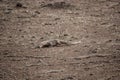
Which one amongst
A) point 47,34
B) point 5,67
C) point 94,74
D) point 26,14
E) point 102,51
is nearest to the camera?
point 94,74

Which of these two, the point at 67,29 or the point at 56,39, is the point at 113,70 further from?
the point at 67,29

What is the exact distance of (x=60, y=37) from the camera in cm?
597

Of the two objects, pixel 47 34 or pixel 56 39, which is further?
pixel 47 34

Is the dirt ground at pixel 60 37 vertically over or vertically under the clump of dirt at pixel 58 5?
under

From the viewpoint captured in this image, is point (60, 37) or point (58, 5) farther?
point (58, 5)

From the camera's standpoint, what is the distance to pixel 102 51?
5094mm

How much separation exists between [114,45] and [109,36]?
57cm

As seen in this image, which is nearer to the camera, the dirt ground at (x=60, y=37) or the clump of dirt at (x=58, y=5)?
the dirt ground at (x=60, y=37)

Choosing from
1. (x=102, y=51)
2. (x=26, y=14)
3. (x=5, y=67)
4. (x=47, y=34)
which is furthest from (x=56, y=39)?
(x=26, y=14)

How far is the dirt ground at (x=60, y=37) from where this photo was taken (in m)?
4.43

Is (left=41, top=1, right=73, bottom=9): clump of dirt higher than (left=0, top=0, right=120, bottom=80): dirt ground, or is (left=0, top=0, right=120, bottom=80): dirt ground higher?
(left=41, top=1, right=73, bottom=9): clump of dirt

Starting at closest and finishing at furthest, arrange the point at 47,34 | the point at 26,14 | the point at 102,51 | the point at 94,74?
the point at 94,74 < the point at 102,51 < the point at 47,34 < the point at 26,14

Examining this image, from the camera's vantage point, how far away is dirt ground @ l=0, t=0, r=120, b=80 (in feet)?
14.5

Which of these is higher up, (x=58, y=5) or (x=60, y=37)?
(x=58, y=5)
